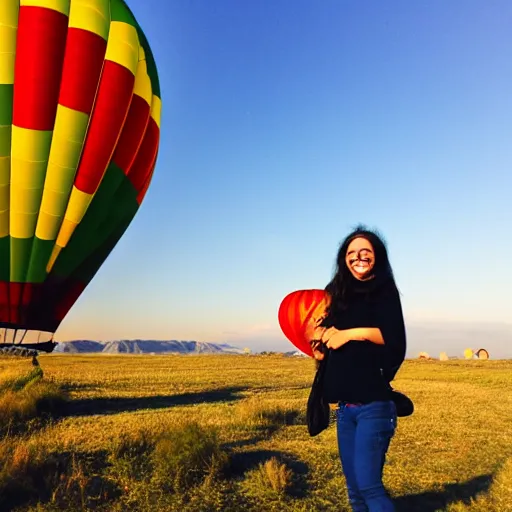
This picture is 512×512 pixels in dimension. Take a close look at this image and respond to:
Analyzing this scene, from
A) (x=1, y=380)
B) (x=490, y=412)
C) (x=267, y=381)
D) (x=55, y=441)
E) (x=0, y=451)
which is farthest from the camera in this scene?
(x=267, y=381)

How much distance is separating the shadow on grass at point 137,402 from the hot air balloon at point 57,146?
385 cm

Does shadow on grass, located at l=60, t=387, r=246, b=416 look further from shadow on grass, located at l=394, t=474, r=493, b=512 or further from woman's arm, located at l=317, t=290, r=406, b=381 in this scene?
woman's arm, located at l=317, t=290, r=406, b=381

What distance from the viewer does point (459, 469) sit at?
774cm

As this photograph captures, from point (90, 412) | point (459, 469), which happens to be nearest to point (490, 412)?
point (459, 469)

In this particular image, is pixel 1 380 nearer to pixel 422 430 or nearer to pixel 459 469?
pixel 422 430

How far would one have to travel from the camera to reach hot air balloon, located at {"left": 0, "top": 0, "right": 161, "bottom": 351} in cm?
880

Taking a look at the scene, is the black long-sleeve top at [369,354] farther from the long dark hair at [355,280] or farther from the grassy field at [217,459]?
the grassy field at [217,459]

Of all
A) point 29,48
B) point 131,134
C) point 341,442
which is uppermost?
point 29,48

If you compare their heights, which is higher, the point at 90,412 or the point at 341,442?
the point at 341,442

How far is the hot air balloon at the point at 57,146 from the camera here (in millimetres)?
8797

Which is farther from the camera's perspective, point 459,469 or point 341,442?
point 459,469

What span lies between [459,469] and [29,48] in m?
10.2

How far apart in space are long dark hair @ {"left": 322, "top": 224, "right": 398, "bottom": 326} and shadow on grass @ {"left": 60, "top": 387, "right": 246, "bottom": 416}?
9.81 metres

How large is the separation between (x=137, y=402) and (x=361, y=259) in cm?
1189
